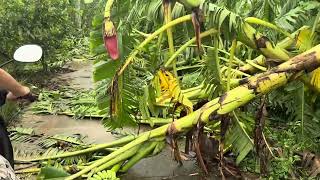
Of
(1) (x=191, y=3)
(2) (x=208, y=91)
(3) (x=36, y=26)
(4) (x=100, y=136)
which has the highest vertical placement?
(1) (x=191, y=3)

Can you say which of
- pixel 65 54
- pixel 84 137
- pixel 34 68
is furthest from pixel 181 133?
pixel 65 54

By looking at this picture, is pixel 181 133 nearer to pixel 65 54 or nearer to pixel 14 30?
pixel 14 30

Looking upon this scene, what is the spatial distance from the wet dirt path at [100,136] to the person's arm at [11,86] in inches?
59.3

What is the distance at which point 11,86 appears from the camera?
98.7 inches

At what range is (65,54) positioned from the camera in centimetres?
987

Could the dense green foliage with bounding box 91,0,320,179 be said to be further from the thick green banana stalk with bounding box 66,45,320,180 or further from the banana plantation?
the thick green banana stalk with bounding box 66,45,320,180

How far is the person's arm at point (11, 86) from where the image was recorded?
2402 mm

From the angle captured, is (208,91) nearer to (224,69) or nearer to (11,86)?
(224,69)

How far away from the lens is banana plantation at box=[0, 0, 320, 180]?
2.99 metres

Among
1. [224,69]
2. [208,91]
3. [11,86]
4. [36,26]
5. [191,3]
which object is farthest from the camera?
[36,26]

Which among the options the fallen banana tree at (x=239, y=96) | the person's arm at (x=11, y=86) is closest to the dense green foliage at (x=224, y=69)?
the fallen banana tree at (x=239, y=96)

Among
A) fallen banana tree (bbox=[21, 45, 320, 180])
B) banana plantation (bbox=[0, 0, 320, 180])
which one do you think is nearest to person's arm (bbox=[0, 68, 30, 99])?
banana plantation (bbox=[0, 0, 320, 180])

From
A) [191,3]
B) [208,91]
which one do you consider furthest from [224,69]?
[191,3]

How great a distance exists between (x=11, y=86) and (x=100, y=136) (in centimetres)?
254
